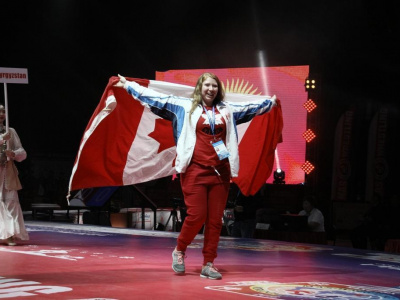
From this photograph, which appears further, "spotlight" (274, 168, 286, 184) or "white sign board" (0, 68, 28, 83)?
"spotlight" (274, 168, 286, 184)

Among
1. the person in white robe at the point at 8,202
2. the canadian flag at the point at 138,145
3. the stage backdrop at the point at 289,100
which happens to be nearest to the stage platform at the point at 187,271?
the person in white robe at the point at 8,202

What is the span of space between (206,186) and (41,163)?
1193 cm

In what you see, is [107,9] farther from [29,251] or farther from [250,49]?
[29,251]

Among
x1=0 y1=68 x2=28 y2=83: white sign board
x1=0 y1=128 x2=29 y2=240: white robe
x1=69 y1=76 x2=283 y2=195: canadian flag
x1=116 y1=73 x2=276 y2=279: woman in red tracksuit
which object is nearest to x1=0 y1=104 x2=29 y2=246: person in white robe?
x1=0 y1=128 x2=29 y2=240: white robe

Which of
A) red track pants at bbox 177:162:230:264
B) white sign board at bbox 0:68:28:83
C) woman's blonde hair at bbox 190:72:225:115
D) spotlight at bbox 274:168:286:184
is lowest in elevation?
spotlight at bbox 274:168:286:184

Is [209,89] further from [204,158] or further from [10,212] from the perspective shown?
[10,212]

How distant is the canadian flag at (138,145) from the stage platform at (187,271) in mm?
732

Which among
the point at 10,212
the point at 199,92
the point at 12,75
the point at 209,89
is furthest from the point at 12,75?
the point at 209,89

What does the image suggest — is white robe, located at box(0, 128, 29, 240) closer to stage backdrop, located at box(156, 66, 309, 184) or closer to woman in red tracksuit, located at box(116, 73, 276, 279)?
woman in red tracksuit, located at box(116, 73, 276, 279)

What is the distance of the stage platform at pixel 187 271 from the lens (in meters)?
3.63

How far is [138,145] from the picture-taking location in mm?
6652

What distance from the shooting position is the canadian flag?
6184mm

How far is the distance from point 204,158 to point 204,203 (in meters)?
0.32

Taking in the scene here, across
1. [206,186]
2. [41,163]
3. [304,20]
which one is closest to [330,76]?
[304,20]
